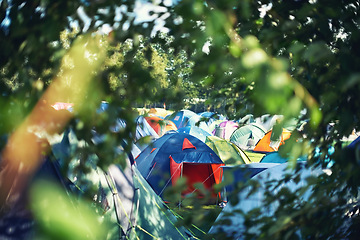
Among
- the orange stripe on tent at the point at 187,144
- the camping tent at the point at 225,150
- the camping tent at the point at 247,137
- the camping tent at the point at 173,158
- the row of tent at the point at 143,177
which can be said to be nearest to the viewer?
the row of tent at the point at 143,177

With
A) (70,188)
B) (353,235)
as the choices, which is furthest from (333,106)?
(70,188)

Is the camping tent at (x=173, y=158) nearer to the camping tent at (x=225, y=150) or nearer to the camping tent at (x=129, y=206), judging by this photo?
the camping tent at (x=225, y=150)

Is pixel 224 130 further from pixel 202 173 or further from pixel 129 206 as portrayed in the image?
pixel 129 206

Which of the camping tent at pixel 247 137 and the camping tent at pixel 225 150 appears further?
the camping tent at pixel 247 137

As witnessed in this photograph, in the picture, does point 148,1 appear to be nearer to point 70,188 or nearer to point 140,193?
point 70,188

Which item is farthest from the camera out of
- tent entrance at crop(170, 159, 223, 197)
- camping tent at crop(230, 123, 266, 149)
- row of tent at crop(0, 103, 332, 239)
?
camping tent at crop(230, 123, 266, 149)

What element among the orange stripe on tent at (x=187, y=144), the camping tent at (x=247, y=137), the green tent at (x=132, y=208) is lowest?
the camping tent at (x=247, y=137)

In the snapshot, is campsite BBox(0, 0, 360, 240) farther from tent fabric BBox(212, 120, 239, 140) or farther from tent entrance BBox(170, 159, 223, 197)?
tent fabric BBox(212, 120, 239, 140)

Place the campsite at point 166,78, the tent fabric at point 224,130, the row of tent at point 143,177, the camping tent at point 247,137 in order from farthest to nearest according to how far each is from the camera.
→ the tent fabric at point 224,130, the camping tent at point 247,137, the row of tent at point 143,177, the campsite at point 166,78

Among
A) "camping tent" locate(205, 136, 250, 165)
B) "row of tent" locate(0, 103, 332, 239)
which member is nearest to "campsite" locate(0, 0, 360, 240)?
"row of tent" locate(0, 103, 332, 239)

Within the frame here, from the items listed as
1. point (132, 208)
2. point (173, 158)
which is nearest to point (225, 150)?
point (173, 158)

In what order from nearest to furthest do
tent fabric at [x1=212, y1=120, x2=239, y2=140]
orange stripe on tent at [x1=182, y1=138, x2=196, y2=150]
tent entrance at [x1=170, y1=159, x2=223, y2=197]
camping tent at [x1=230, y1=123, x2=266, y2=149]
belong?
orange stripe on tent at [x1=182, y1=138, x2=196, y2=150] < tent entrance at [x1=170, y1=159, x2=223, y2=197] < camping tent at [x1=230, y1=123, x2=266, y2=149] < tent fabric at [x1=212, y1=120, x2=239, y2=140]

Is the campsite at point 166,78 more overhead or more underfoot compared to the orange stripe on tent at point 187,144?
more overhead

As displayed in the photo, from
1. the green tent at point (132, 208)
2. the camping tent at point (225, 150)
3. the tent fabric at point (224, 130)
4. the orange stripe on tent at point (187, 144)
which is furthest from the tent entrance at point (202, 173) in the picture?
the tent fabric at point (224, 130)
